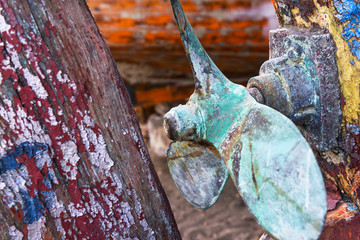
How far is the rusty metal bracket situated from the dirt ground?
1.58 meters

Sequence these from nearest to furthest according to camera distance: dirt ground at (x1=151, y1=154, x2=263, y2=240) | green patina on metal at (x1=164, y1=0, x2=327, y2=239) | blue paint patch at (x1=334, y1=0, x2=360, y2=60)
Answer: green patina on metal at (x1=164, y1=0, x2=327, y2=239), blue paint patch at (x1=334, y1=0, x2=360, y2=60), dirt ground at (x1=151, y1=154, x2=263, y2=240)

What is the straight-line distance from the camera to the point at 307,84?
0.94 meters

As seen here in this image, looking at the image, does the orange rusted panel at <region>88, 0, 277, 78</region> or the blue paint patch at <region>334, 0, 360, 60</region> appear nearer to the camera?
the blue paint patch at <region>334, 0, 360, 60</region>

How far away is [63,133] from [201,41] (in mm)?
Result: 2084

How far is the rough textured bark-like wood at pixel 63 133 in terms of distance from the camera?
725 millimetres

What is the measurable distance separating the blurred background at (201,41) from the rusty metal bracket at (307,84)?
1.57 metres

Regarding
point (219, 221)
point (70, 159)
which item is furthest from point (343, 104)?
point (219, 221)

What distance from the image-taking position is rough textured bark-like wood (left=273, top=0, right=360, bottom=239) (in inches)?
36.4

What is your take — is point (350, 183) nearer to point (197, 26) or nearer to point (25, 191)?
point (25, 191)

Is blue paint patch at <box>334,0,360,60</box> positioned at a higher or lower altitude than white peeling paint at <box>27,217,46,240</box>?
higher

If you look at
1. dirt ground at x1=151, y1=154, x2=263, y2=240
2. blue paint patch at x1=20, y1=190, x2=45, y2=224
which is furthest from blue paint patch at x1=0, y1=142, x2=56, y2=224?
dirt ground at x1=151, y1=154, x2=263, y2=240

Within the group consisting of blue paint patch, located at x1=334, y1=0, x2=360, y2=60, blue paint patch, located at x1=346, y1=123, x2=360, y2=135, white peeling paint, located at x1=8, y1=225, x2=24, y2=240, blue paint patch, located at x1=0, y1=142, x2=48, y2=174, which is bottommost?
blue paint patch, located at x1=346, y1=123, x2=360, y2=135

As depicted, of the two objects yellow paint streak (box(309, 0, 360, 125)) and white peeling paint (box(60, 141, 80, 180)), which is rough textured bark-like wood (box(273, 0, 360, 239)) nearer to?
yellow paint streak (box(309, 0, 360, 125))

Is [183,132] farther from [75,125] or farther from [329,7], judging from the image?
[329,7]
